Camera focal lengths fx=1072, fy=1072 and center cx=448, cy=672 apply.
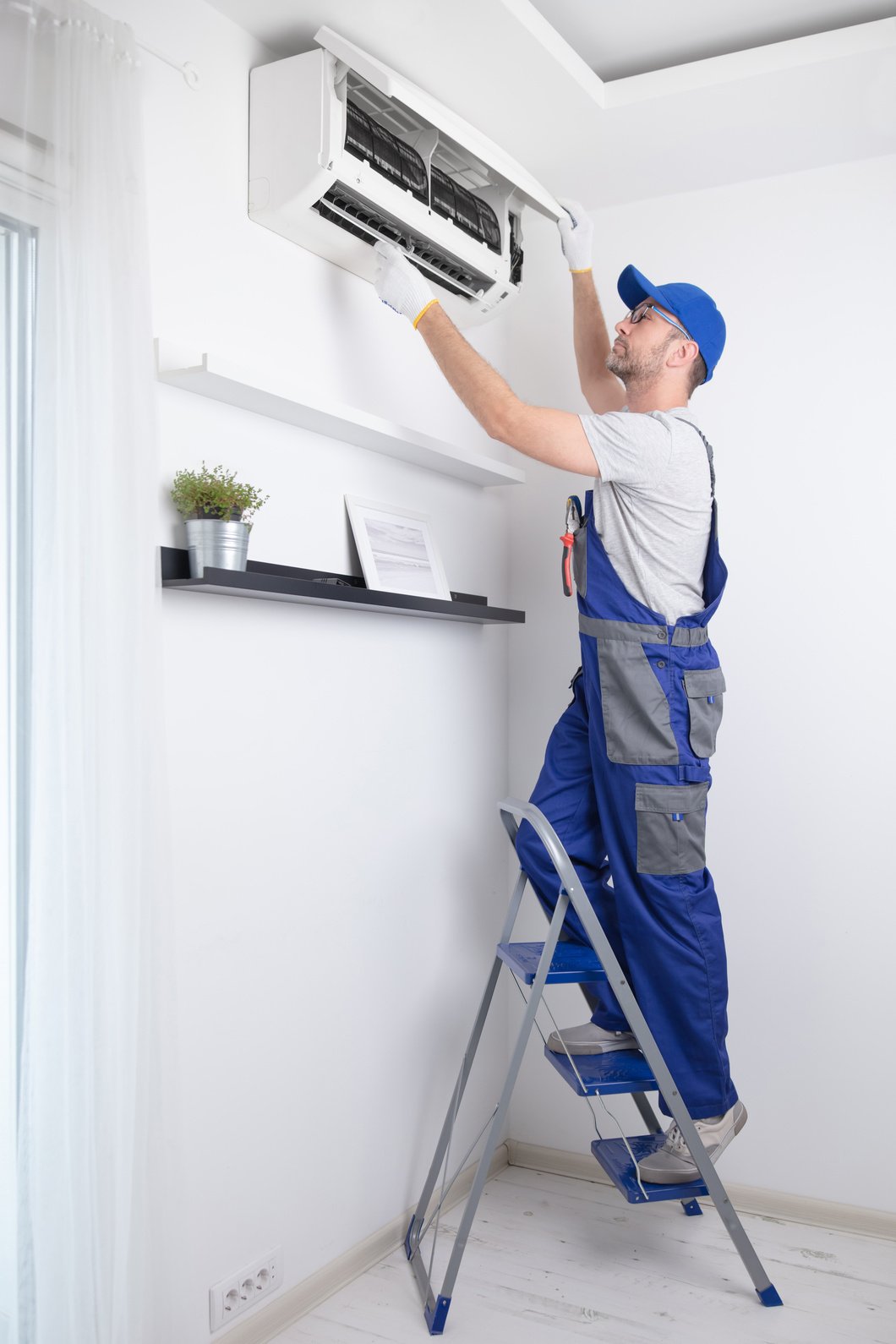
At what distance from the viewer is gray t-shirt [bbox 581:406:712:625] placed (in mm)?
2188

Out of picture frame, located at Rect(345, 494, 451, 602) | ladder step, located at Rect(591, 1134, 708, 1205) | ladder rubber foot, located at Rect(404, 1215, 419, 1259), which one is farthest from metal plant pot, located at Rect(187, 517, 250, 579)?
ladder rubber foot, located at Rect(404, 1215, 419, 1259)

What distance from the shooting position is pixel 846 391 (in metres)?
2.71

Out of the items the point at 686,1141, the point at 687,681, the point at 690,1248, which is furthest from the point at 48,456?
the point at 690,1248

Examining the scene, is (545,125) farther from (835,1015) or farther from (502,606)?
(835,1015)

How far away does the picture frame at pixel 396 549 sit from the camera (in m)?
2.34

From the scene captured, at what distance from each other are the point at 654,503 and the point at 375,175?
86cm

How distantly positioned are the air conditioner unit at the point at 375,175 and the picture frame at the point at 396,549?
0.54 m

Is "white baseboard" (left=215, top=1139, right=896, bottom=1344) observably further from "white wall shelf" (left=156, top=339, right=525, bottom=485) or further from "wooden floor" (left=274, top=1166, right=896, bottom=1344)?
"white wall shelf" (left=156, top=339, right=525, bottom=485)

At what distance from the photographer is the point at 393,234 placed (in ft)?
7.55

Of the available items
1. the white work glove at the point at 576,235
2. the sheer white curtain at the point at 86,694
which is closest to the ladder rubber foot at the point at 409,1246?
the sheer white curtain at the point at 86,694

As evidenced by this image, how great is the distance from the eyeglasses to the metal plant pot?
1.11m

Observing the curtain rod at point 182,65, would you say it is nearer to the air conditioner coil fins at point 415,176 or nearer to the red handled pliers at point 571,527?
the air conditioner coil fins at point 415,176

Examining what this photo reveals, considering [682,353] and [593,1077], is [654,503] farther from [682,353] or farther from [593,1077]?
[593,1077]

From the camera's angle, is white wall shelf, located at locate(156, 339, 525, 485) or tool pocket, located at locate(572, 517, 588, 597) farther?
tool pocket, located at locate(572, 517, 588, 597)
